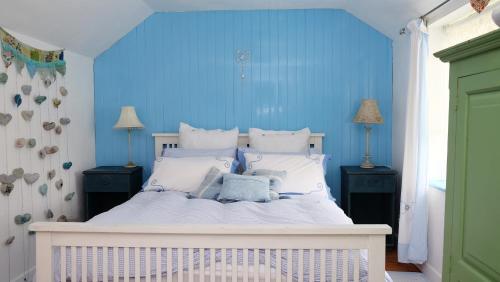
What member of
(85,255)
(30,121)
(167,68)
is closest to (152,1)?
(167,68)

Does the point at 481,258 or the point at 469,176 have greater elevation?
the point at 469,176

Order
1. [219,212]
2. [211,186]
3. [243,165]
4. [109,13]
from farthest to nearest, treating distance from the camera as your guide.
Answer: [243,165] < [109,13] < [211,186] < [219,212]

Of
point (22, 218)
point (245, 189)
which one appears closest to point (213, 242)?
point (245, 189)

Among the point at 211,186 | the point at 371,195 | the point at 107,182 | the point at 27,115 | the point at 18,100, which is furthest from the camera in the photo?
the point at 371,195

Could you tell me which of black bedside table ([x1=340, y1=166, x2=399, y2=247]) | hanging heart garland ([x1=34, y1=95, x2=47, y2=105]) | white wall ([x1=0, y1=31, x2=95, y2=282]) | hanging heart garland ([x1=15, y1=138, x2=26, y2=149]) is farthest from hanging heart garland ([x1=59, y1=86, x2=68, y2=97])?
black bedside table ([x1=340, y1=166, x2=399, y2=247])

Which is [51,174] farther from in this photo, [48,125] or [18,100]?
[18,100]

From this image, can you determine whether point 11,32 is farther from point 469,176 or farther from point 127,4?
point 469,176

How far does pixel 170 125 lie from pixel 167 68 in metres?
0.58

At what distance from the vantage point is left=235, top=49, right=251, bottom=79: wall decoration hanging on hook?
3910 mm

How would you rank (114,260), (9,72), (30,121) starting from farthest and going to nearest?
(30,121) → (9,72) → (114,260)

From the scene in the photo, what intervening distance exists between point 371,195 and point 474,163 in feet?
9.42

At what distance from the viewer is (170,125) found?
3.98m

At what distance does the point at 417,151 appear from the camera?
9.86 feet

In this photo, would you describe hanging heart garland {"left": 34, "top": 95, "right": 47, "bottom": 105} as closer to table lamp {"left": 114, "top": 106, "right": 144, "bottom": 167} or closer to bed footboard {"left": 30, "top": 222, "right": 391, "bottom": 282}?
table lamp {"left": 114, "top": 106, "right": 144, "bottom": 167}
